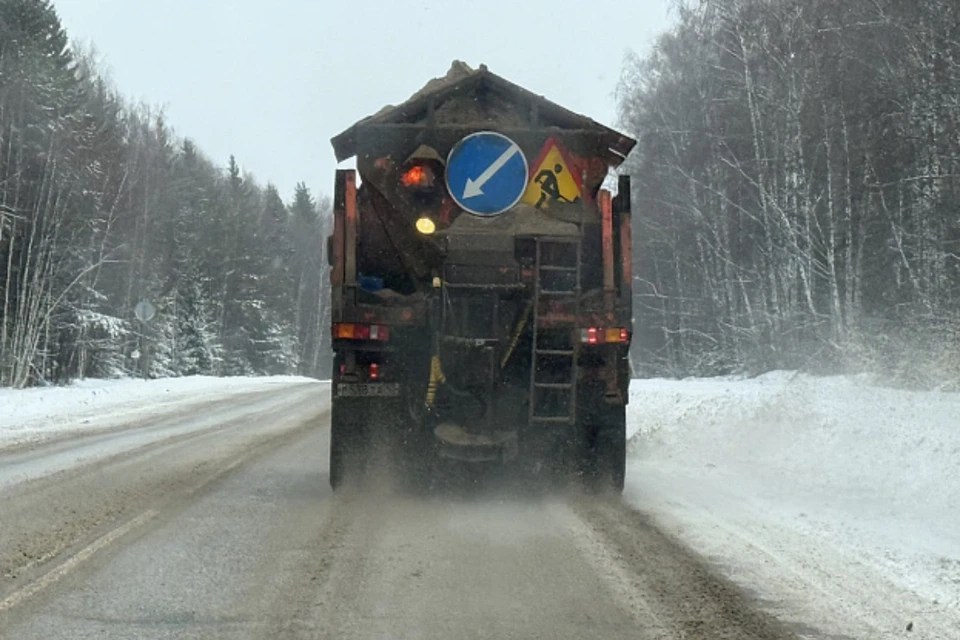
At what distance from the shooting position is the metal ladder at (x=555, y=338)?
7.95 metres

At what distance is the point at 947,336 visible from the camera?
1512 cm

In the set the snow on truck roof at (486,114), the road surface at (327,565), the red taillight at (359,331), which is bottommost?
the road surface at (327,565)

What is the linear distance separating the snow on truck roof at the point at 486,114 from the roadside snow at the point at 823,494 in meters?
3.05

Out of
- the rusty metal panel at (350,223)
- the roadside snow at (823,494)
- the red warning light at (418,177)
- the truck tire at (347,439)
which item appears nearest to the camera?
the roadside snow at (823,494)

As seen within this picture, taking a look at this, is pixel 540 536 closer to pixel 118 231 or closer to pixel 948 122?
pixel 948 122

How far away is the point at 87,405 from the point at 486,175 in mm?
13645

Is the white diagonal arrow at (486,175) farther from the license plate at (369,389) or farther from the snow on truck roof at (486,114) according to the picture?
the license plate at (369,389)

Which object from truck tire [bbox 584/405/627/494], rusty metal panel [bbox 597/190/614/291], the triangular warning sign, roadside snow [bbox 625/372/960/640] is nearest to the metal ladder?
rusty metal panel [bbox 597/190/614/291]

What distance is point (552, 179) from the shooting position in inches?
330

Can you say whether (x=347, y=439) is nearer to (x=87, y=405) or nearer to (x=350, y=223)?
(x=350, y=223)

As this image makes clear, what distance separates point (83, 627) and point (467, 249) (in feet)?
13.6

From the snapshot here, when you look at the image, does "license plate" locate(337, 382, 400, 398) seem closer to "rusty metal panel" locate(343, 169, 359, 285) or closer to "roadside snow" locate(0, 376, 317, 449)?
"rusty metal panel" locate(343, 169, 359, 285)

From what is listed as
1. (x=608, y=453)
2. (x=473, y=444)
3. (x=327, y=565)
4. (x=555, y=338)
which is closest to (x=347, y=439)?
(x=473, y=444)

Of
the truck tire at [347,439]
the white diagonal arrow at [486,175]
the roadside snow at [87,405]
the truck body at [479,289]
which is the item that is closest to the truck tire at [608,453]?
the truck body at [479,289]
